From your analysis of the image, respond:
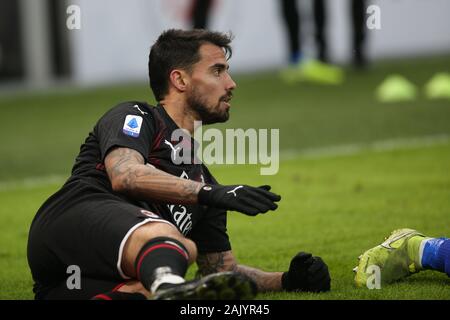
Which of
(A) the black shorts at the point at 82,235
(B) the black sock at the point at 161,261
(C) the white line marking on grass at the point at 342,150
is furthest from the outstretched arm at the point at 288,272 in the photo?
(C) the white line marking on grass at the point at 342,150

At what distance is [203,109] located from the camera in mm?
5250

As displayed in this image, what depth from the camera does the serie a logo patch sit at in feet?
Result: 16.1

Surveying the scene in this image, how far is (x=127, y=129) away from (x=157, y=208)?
1.35 feet

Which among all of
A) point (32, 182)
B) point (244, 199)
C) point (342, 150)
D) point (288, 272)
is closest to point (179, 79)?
point (244, 199)

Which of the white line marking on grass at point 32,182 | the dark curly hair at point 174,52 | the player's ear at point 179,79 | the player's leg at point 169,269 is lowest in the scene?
the white line marking on grass at point 32,182

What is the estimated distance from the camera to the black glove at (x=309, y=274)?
202 inches

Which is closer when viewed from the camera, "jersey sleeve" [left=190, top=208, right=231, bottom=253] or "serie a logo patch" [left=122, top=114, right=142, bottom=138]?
"serie a logo patch" [left=122, top=114, right=142, bottom=138]

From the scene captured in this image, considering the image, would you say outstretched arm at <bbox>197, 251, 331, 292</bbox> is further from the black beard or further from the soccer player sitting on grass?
the black beard

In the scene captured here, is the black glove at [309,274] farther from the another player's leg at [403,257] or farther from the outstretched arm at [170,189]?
the outstretched arm at [170,189]

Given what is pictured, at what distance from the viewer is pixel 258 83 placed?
16.4 meters

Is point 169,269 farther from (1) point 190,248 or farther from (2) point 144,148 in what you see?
(2) point 144,148

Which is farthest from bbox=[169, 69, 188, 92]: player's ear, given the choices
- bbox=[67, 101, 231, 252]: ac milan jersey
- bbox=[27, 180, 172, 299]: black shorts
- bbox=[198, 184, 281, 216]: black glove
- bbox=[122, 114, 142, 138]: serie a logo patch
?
bbox=[198, 184, 281, 216]: black glove

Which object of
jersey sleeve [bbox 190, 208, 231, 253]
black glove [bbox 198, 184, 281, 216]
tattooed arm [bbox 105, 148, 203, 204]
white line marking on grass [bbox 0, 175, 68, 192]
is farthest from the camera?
white line marking on grass [bbox 0, 175, 68, 192]

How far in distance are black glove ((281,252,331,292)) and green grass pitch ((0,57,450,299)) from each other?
66mm
